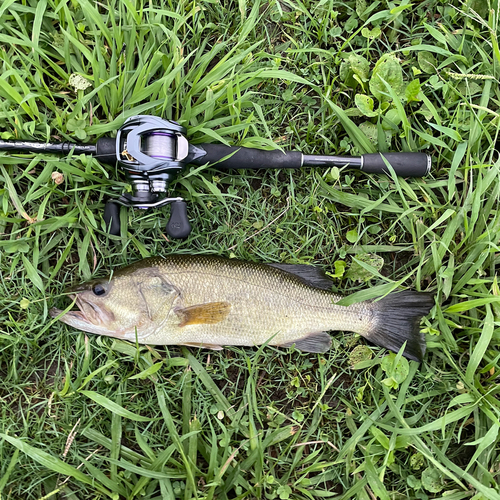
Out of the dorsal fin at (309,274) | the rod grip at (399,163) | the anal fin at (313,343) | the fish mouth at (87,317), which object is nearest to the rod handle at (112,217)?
the fish mouth at (87,317)

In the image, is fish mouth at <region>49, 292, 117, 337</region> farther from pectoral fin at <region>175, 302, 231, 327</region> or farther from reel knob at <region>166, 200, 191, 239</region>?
reel knob at <region>166, 200, 191, 239</region>

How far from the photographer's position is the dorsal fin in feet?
9.76

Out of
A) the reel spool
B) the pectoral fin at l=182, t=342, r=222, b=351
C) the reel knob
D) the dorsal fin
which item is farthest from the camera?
the dorsal fin

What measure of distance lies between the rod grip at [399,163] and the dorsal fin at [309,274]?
2.80 ft

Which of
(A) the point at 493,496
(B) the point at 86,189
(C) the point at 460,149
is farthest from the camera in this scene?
(C) the point at 460,149

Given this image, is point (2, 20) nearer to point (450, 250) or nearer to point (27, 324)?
point (27, 324)

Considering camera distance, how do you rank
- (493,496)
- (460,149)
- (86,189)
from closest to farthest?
1. (493,496)
2. (86,189)
3. (460,149)

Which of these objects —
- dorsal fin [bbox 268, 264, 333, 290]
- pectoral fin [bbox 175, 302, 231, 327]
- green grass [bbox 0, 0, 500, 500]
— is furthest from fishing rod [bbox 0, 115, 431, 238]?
dorsal fin [bbox 268, 264, 333, 290]

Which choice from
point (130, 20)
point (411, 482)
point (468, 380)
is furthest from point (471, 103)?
point (411, 482)

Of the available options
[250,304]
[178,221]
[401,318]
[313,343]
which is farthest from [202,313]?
[401,318]

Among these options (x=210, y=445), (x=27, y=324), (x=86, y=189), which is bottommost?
(x=210, y=445)

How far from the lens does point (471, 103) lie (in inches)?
122

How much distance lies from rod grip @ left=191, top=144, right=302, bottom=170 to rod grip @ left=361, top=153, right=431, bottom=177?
0.53 m

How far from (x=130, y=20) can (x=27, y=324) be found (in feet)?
7.67
